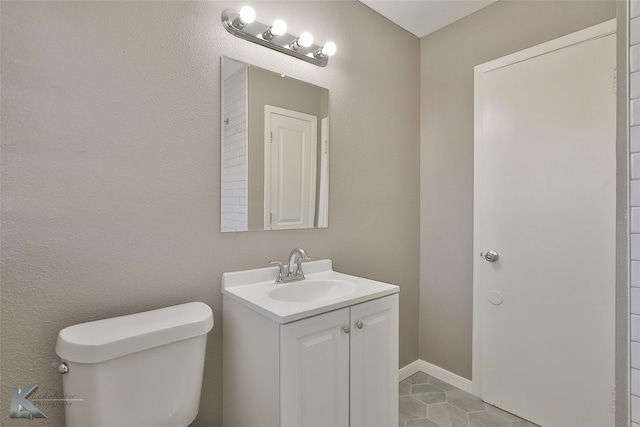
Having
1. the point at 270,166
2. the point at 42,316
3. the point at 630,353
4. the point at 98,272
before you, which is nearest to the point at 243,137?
the point at 270,166

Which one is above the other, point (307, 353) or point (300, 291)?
point (300, 291)

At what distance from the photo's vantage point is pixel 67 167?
1052 mm

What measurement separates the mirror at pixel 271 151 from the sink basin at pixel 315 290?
12.0 inches

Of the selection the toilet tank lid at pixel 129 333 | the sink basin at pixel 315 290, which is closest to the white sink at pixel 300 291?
the sink basin at pixel 315 290

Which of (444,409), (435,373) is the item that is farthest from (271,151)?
(435,373)

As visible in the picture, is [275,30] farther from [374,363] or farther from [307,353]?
[374,363]

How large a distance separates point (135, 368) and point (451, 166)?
6.79ft

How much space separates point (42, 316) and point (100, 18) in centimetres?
104

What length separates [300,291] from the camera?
4.99ft

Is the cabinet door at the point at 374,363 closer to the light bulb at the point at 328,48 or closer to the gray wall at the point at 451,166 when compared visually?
the gray wall at the point at 451,166

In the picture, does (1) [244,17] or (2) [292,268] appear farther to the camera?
(2) [292,268]

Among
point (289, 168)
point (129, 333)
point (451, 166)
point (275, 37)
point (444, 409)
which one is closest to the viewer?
point (129, 333)

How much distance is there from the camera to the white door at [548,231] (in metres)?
1.55

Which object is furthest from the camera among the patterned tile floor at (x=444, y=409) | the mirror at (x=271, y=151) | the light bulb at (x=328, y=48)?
the patterned tile floor at (x=444, y=409)
